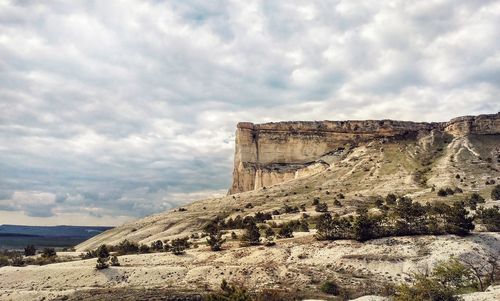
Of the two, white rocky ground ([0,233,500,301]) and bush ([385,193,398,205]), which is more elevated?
bush ([385,193,398,205])

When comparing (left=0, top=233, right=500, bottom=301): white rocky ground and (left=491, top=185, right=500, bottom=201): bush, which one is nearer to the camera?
(left=0, top=233, right=500, bottom=301): white rocky ground

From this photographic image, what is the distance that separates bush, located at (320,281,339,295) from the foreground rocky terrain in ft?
2.20

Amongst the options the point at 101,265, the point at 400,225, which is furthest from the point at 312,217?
the point at 101,265

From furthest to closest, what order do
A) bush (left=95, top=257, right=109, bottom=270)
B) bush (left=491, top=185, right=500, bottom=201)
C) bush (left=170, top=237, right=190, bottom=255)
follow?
bush (left=491, top=185, right=500, bottom=201) → bush (left=170, top=237, right=190, bottom=255) → bush (left=95, top=257, right=109, bottom=270)

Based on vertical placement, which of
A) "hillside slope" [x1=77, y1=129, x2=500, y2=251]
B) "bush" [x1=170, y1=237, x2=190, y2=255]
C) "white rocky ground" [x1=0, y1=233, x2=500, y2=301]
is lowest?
"white rocky ground" [x1=0, y1=233, x2=500, y2=301]

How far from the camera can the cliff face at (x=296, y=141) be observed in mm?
87938

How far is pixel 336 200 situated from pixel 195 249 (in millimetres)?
22243

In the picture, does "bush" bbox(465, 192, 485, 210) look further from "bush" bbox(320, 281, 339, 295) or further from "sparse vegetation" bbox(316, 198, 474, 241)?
"bush" bbox(320, 281, 339, 295)

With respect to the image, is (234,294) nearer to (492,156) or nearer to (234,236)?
(234,236)

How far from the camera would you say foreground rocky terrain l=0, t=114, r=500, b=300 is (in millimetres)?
31344

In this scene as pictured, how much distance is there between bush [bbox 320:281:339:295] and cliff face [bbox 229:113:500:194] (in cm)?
5899

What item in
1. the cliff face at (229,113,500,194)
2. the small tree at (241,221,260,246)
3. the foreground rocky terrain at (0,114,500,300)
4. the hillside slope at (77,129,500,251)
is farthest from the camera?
the cliff face at (229,113,500,194)

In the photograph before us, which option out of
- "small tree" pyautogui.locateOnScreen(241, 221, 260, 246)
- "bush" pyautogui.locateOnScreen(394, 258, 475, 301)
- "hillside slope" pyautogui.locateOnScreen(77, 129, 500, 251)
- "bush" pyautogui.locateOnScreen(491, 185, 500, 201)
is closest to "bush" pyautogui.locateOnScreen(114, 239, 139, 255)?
"hillside slope" pyautogui.locateOnScreen(77, 129, 500, 251)

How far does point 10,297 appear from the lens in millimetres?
29625
